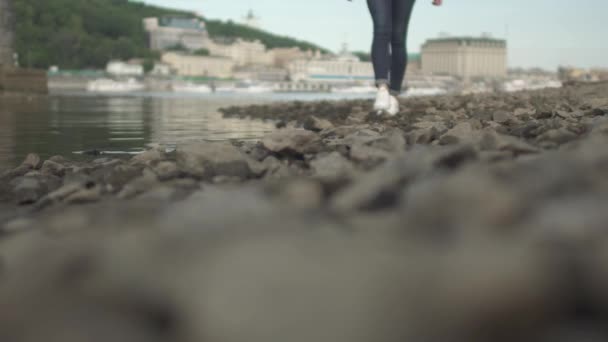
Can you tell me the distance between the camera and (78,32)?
75.7 m

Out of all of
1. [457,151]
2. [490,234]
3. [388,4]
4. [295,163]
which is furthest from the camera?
[388,4]

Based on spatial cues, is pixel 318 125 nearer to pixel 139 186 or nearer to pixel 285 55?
pixel 139 186

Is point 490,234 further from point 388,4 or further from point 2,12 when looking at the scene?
point 2,12

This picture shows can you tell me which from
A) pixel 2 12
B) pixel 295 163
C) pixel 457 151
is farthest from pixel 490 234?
pixel 2 12

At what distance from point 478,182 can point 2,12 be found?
59.6 feet

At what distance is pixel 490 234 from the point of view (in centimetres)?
72

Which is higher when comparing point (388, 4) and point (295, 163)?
point (388, 4)

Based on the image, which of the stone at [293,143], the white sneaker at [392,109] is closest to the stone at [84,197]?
the stone at [293,143]

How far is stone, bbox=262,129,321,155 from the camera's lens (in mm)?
1951

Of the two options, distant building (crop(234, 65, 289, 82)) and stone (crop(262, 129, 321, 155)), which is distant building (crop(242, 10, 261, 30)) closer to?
distant building (crop(234, 65, 289, 82))

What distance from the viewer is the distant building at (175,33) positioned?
101m

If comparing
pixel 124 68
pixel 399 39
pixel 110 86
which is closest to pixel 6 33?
pixel 399 39

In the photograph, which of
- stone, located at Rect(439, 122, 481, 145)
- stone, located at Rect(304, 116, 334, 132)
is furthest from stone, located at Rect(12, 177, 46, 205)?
stone, located at Rect(304, 116, 334, 132)

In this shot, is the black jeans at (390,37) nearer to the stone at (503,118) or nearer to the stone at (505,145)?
the stone at (503,118)
